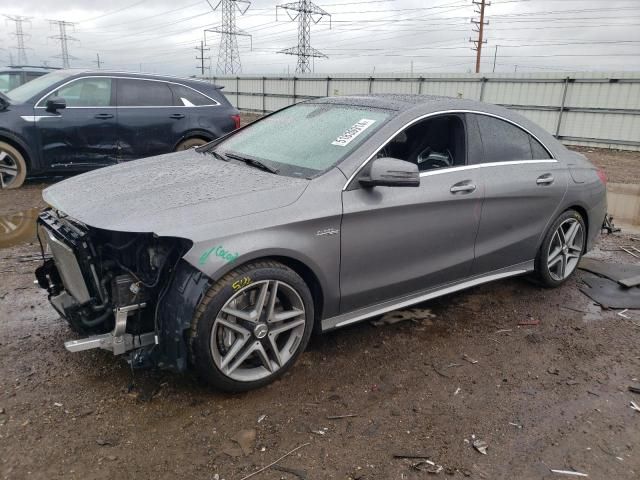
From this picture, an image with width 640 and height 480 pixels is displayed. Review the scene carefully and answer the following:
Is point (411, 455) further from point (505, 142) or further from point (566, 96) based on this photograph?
point (566, 96)

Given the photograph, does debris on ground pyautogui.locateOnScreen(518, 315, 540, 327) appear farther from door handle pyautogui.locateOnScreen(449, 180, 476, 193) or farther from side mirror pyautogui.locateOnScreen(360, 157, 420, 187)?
side mirror pyautogui.locateOnScreen(360, 157, 420, 187)

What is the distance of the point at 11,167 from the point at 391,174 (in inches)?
255

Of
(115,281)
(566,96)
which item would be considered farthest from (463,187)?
(566,96)

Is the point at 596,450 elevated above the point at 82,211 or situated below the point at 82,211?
below

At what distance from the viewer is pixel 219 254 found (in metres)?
2.57

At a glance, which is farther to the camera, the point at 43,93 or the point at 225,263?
the point at 43,93

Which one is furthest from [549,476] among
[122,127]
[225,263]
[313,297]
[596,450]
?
[122,127]

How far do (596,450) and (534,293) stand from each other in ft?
7.05

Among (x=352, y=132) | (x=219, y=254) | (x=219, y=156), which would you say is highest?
(x=352, y=132)

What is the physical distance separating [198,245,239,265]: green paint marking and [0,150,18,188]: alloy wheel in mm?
6107

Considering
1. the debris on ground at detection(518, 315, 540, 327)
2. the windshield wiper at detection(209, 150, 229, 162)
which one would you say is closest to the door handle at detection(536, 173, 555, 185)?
the debris on ground at detection(518, 315, 540, 327)

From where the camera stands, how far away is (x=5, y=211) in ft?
21.3

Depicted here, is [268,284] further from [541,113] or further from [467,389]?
[541,113]

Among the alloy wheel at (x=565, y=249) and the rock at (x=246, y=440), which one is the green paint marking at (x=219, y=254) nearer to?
the rock at (x=246, y=440)
